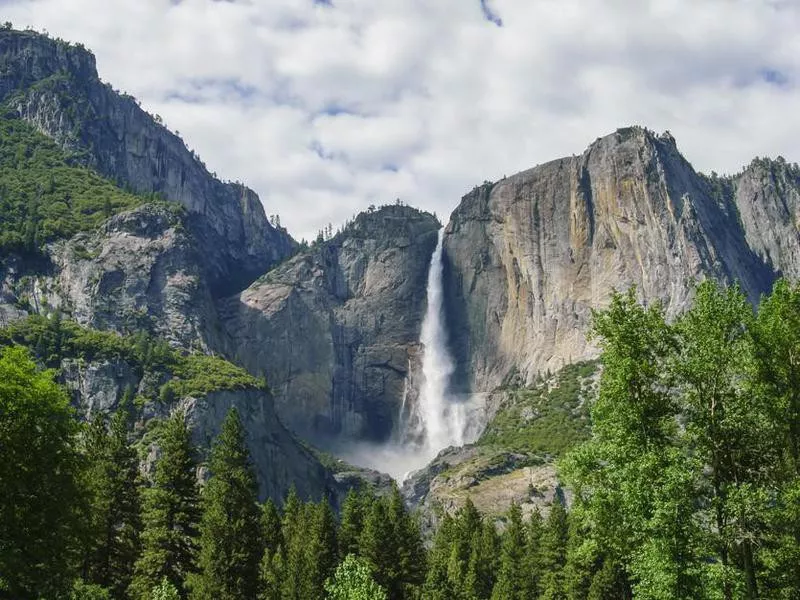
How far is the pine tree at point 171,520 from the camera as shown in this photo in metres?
39.5

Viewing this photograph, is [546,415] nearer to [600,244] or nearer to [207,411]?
[600,244]

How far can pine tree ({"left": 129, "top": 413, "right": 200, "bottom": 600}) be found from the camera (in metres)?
39.5

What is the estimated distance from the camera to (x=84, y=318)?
15888 cm

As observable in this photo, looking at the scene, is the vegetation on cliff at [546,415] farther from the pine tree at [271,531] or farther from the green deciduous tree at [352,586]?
the green deciduous tree at [352,586]

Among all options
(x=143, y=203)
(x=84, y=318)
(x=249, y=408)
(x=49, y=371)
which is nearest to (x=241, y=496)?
(x=49, y=371)

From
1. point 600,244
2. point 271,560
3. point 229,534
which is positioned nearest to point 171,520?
point 229,534

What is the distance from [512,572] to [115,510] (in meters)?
34.9

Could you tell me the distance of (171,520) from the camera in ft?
133

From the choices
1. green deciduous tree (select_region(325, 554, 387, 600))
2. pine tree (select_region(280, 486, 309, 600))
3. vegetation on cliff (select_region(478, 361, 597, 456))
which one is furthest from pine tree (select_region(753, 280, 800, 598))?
vegetation on cliff (select_region(478, 361, 597, 456))

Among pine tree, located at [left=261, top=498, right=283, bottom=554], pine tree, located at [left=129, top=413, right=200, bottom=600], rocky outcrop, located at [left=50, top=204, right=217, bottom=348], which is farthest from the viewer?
rocky outcrop, located at [left=50, top=204, right=217, bottom=348]

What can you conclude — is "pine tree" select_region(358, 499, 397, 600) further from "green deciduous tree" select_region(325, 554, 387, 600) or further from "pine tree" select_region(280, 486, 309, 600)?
"green deciduous tree" select_region(325, 554, 387, 600)

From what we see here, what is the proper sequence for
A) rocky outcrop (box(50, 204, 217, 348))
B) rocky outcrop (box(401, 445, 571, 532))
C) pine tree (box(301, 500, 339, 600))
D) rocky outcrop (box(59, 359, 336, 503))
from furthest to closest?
rocky outcrop (box(50, 204, 217, 348)), rocky outcrop (box(59, 359, 336, 503)), rocky outcrop (box(401, 445, 571, 532)), pine tree (box(301, 500, 339, 600))

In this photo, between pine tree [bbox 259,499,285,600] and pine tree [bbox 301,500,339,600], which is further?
pine tree [bbox 301,500,339,600]

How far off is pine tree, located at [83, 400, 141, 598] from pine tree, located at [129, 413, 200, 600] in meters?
1.70
